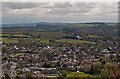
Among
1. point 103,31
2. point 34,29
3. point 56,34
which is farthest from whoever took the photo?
point 34,29

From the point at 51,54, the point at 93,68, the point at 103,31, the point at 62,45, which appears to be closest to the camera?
the point at 93,68

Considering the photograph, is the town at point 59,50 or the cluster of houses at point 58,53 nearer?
the town at point 59,50

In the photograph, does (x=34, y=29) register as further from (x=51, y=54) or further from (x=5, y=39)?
(x=51, y=54)

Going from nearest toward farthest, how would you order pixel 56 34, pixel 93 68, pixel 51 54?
pixel 93 68 → pixel 51 54 → pixel 56 34

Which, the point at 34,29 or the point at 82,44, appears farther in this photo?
the point at 34,29

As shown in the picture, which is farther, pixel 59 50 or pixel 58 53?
pixel 59 50

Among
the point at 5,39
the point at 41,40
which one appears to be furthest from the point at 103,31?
the point at 5,39

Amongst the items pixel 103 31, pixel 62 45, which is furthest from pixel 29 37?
pixel 103 31

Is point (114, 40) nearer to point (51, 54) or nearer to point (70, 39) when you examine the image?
point (51, 54)

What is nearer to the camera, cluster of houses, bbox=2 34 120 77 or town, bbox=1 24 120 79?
town, bbox=1 24 120 79
